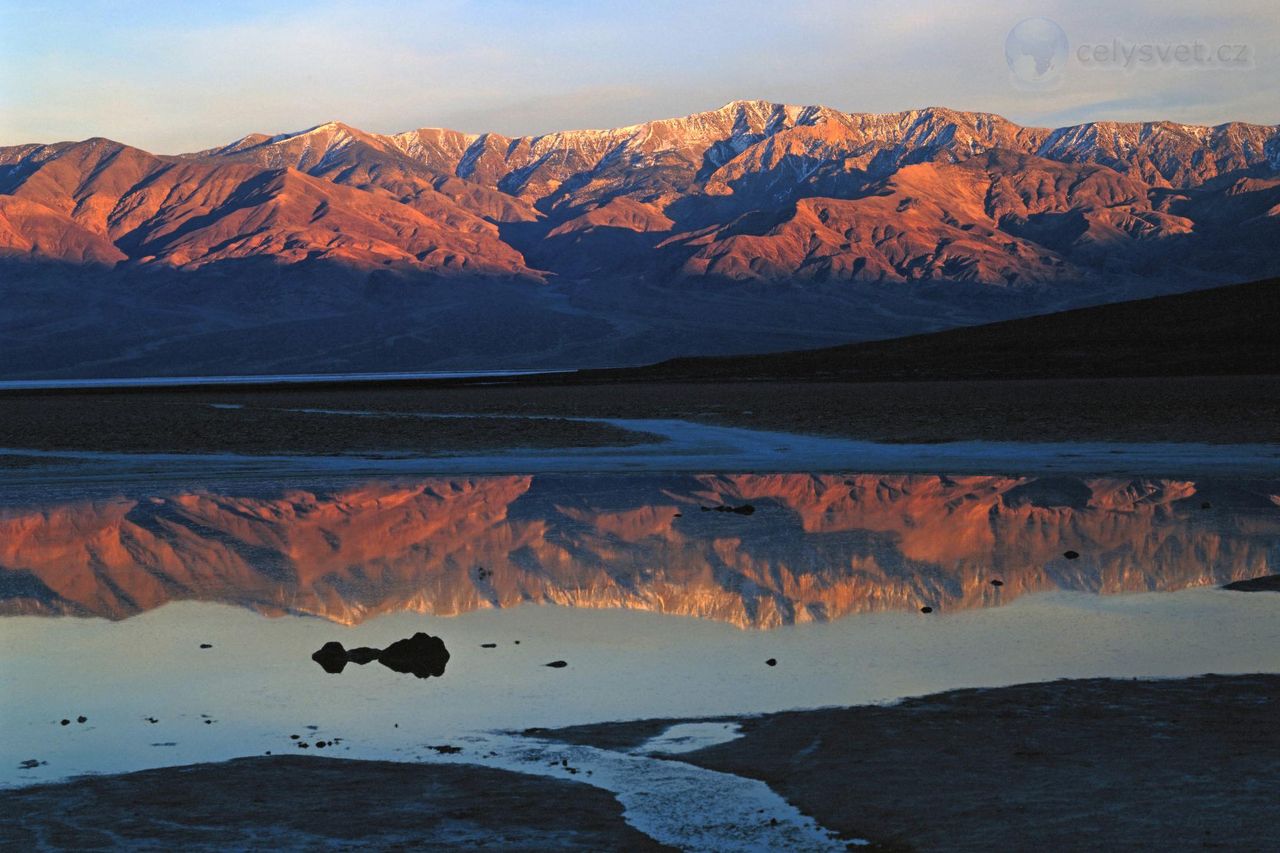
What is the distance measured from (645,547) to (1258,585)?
781cm

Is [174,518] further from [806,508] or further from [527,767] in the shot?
[527,767]

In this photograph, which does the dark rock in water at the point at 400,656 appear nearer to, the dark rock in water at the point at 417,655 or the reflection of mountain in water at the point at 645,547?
the dark rock in water at the point at 417,655

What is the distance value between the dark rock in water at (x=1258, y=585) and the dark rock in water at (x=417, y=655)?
28.0ft

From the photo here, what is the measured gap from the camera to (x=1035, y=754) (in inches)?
371

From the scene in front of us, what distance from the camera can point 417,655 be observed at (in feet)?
41.6

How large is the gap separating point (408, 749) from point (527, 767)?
1007mm

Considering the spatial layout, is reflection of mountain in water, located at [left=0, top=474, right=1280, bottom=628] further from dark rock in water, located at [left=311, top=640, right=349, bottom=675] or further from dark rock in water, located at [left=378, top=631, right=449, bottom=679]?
dark rock in water, located at [left=378, top=631, right=449, bottom=679]

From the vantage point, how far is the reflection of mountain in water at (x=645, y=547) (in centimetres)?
1630

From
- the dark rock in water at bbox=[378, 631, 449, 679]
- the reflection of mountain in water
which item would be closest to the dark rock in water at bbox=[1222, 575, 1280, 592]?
the reflection of mountain in water

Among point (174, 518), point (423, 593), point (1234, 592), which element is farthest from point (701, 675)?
point (174, 518)

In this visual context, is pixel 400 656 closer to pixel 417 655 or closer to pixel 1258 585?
pixel 417 655

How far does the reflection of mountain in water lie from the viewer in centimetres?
1630

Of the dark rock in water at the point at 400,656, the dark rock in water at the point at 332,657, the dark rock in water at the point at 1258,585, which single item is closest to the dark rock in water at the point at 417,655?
the dark rock in water at the point at 400,656

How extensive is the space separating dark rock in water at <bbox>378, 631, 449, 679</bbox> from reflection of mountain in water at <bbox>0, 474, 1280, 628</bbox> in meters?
2.45
